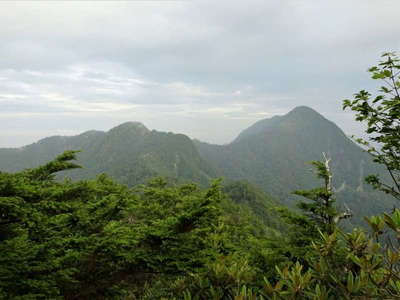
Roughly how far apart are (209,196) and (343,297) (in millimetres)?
4890

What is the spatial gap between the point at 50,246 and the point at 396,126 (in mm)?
7371

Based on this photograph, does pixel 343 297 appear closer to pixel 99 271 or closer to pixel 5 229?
pixel 5 229

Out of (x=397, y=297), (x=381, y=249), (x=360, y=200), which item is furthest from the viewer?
(x=360, y=200)

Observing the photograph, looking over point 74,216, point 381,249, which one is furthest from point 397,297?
point 74,216

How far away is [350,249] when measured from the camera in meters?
2.14

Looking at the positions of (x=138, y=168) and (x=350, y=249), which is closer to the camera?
(x=350, y=249)

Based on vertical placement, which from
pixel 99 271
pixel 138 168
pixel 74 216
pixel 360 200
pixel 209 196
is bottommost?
pixel 360 200

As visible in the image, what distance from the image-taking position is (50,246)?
571 centimetres

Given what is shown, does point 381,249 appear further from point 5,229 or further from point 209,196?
point 5,229

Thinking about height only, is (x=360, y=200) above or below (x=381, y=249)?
below

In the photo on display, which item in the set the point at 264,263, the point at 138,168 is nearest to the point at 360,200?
the point at 138,168

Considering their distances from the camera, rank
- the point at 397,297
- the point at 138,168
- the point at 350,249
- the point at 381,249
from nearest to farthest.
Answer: the point at 397,297, the point at 381,249, the point at 350,249, the point at 138,168

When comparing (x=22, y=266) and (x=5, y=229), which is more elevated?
(x=5, y=229)

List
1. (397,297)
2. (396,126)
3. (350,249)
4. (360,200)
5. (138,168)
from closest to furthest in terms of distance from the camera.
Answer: (397,297)
(350,249)
(396,126)
(138,168)
(360,200)
